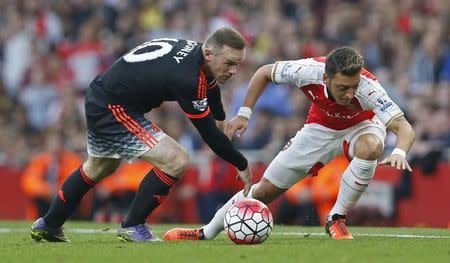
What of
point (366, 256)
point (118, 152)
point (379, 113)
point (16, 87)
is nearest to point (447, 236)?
point (379, 113)

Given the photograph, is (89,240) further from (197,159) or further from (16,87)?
(16,87)

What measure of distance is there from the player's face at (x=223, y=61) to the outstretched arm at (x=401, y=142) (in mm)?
1394

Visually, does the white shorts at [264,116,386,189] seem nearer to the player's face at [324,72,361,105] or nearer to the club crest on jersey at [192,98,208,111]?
the player's face at [324,72,361,105]

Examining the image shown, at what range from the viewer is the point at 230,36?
366 inches

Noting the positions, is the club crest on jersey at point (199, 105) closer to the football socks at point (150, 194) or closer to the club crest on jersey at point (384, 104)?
the football socks at point (150, 194)

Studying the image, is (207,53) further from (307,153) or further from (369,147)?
(369,147)

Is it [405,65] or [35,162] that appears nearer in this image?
[405,65]

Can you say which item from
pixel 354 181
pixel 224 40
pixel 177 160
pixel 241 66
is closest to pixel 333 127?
pixel 354 181

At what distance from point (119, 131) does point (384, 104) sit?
7.43 feet

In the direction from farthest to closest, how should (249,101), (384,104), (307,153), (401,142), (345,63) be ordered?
(307,153), (249,101), (384,104), (345,63), (401,142)

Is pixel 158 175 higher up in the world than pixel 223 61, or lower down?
lower down

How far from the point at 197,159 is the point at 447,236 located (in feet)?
21.8

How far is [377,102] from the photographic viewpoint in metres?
9.10

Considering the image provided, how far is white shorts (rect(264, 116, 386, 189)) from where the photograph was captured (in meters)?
9.95
